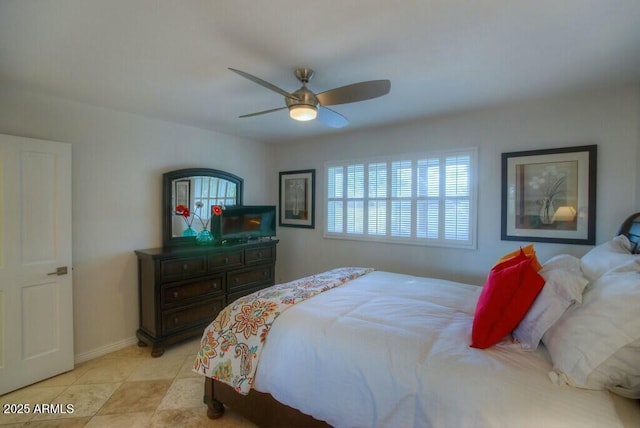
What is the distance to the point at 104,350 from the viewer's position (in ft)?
9.68

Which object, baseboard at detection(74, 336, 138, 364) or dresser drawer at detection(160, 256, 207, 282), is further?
dresser drawer at detection(160, 256, 207, 282)

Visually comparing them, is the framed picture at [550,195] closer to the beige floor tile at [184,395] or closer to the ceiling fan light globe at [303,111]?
the ceiling fan light globe at [303,111]

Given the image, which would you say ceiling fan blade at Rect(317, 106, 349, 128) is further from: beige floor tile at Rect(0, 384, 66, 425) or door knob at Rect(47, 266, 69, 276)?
beige floor tile at Rect(0, 384, 66, 425)

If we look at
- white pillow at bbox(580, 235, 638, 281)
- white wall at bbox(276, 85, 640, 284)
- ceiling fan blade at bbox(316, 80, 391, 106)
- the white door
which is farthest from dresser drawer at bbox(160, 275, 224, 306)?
white pillow at bbox(580, 235, 638, 281)

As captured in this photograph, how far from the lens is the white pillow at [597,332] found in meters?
1.10

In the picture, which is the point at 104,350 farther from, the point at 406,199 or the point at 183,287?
the point at 406,199

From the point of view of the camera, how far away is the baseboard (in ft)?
9.18

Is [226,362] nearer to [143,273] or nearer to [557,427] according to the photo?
[557,427]

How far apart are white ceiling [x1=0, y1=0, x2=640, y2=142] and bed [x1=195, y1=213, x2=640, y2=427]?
128cm

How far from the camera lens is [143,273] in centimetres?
310

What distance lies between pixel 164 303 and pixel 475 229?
3261 millimetres

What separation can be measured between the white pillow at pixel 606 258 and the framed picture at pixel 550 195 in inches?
26.7

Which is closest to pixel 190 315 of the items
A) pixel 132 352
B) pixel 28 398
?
pixel 132 352

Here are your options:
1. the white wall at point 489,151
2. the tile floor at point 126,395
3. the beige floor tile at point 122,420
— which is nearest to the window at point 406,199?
the white wall at point 489,151
